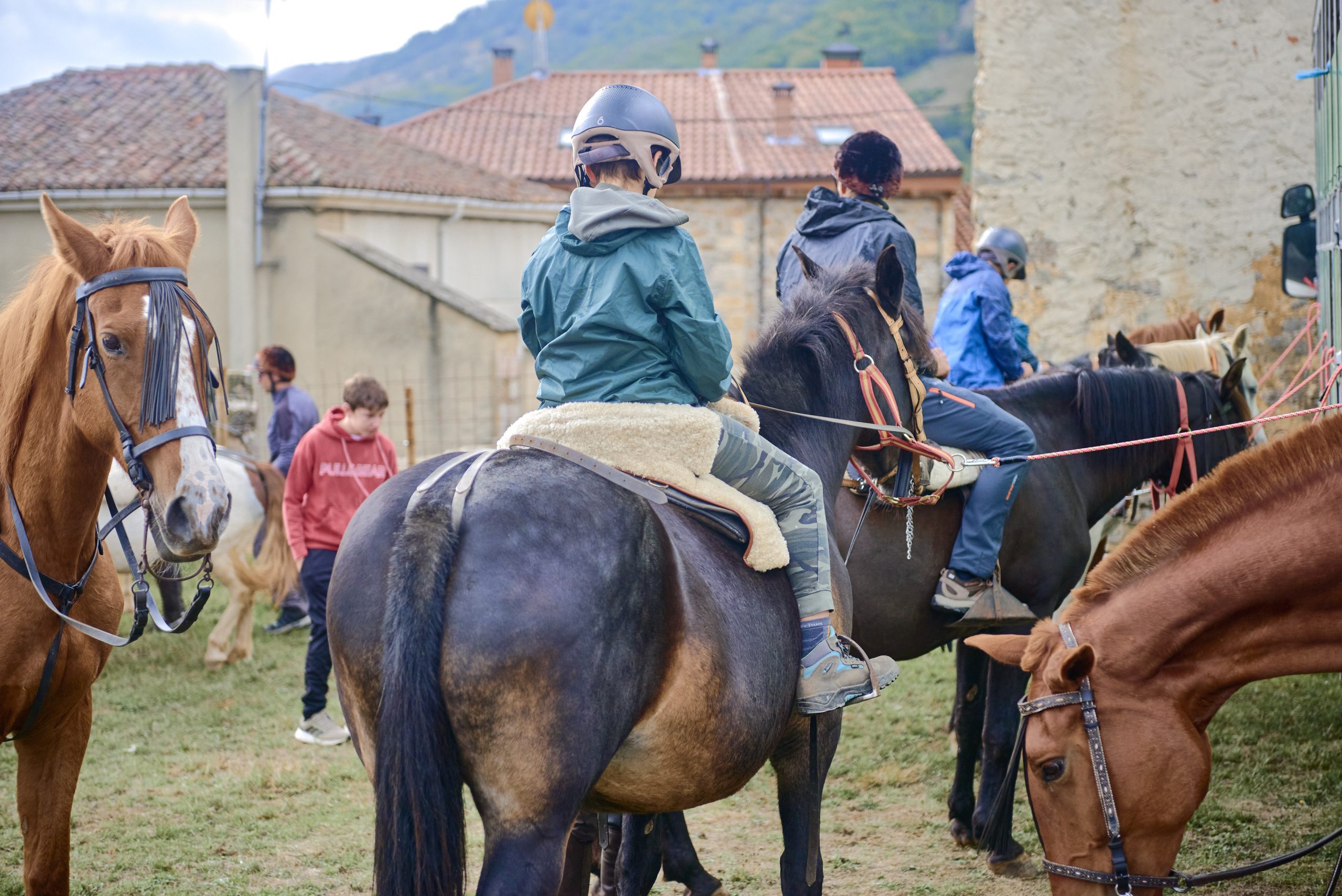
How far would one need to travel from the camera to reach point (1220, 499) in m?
2.76

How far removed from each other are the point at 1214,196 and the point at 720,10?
82042mm

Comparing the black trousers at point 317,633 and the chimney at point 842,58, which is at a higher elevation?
the chimney at point 842,58

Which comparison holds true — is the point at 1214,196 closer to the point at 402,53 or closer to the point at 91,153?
the point at 91,153

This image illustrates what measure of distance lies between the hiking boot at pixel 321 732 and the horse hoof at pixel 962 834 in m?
3.65

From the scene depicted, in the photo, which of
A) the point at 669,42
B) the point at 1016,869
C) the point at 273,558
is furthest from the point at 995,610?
the point at 669,42

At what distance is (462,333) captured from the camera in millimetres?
15586

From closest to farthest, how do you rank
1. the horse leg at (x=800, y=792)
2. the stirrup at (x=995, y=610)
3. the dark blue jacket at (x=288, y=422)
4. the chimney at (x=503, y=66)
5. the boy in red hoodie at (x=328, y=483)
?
the horse leg at (x=800, y=792) → the stirrup at (x=995, y=610) → the boy in red hoodie at (x=328, y=483) → the dark blue jacket at (x=288, y=422) → the chimney at (x=503, y=66)

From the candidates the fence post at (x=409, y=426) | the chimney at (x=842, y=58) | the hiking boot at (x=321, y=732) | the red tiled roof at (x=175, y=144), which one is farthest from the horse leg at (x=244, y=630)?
the chimney at (x=842, y=58)

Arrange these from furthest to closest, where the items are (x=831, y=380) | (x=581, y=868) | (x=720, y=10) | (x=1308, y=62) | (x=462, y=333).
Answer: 1. (x=720, y=10)
2. (x=462, y=333)
3. (x=1308, y=62)
4. (x=831, y=380)
5. (x=581, y=868)

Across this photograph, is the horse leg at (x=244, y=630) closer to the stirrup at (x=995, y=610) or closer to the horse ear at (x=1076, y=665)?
the stirrup at (x=995, y=610)

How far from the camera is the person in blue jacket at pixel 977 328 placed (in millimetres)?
5711

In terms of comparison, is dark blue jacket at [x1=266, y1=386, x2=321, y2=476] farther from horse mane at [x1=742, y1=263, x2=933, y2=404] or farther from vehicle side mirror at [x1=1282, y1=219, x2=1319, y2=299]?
vehicle side mirror at [x1=1282, y1=219, x2=1319, y2=299]

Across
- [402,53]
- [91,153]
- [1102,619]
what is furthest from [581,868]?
[402,53]

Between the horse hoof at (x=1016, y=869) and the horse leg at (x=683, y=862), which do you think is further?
the horse hoof at (x=1016, y=869)
